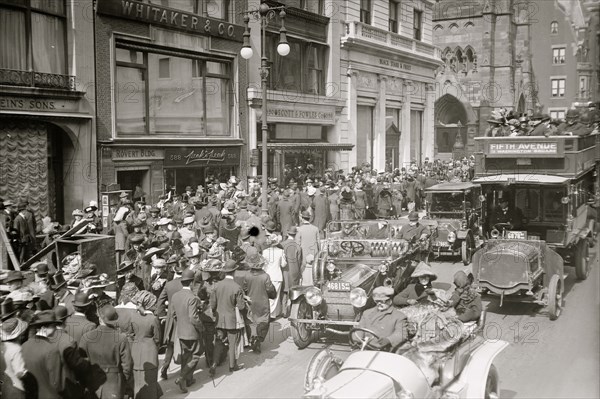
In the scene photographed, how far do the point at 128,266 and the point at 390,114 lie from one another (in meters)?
29.1

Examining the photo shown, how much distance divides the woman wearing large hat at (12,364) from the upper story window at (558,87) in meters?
24.7

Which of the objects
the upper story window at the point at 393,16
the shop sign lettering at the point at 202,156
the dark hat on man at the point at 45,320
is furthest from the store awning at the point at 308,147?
the dark hat on man at the point at 45,320

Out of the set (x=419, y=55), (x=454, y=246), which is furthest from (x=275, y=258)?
(x=419, y=55)

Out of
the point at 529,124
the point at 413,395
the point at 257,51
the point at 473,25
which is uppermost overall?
Answer: the point at 473,25

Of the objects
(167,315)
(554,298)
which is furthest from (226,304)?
(554,298)

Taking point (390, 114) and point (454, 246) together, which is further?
point (390, 114)

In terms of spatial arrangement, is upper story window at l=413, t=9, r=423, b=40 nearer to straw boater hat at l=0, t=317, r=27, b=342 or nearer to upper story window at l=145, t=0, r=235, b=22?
upper story window at l=145, t=0, r=235, b=22

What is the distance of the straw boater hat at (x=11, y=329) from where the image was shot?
6.14 meters

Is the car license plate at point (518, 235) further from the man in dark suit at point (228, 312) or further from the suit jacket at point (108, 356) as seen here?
the suit jacket at point (108, 356)

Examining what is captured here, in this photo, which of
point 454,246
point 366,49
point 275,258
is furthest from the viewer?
point 366,49

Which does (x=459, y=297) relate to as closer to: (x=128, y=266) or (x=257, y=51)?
(x=128, y=266)

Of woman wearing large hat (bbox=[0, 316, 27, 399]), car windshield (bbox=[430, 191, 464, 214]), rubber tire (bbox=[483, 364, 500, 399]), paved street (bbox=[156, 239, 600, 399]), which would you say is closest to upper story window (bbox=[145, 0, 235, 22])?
car windshield (bbox=[430, 191, 464, 214])

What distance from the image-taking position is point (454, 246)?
1731cm

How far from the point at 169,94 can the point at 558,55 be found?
13.4 metres
